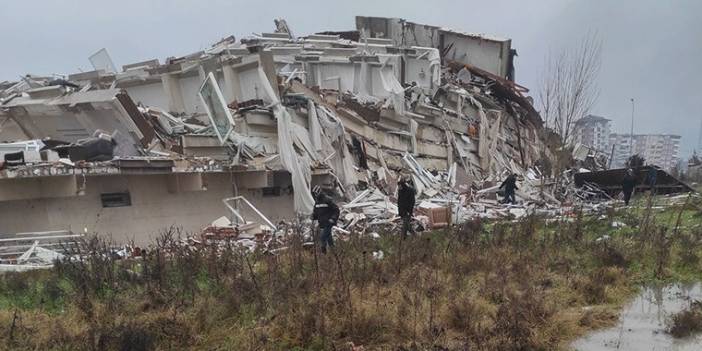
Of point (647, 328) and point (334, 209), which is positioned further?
point (334, 209)

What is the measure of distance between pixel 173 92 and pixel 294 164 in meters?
5.94

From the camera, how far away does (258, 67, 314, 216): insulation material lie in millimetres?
14742

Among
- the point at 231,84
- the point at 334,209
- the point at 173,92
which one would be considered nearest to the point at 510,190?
the point at 231,84

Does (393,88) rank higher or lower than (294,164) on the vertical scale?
higher

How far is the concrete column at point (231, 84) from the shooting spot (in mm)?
16516

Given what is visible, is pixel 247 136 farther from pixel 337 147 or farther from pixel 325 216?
pixel 325 216

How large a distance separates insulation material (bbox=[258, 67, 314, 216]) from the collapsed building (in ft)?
0.13

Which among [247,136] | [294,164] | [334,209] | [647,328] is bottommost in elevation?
[647,328]

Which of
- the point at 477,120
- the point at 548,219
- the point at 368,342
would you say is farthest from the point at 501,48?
the point at 368,342

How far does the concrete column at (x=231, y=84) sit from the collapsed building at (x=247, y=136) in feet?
0.14

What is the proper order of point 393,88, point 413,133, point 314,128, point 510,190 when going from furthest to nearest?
point 393,88 → point 413,133 → point 510,190 → point 314,128

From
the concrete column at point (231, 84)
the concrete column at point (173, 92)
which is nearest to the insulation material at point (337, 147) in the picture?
the concrete column at point (231, 84)

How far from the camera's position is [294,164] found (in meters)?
14.9

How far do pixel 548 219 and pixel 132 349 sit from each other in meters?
10.3
